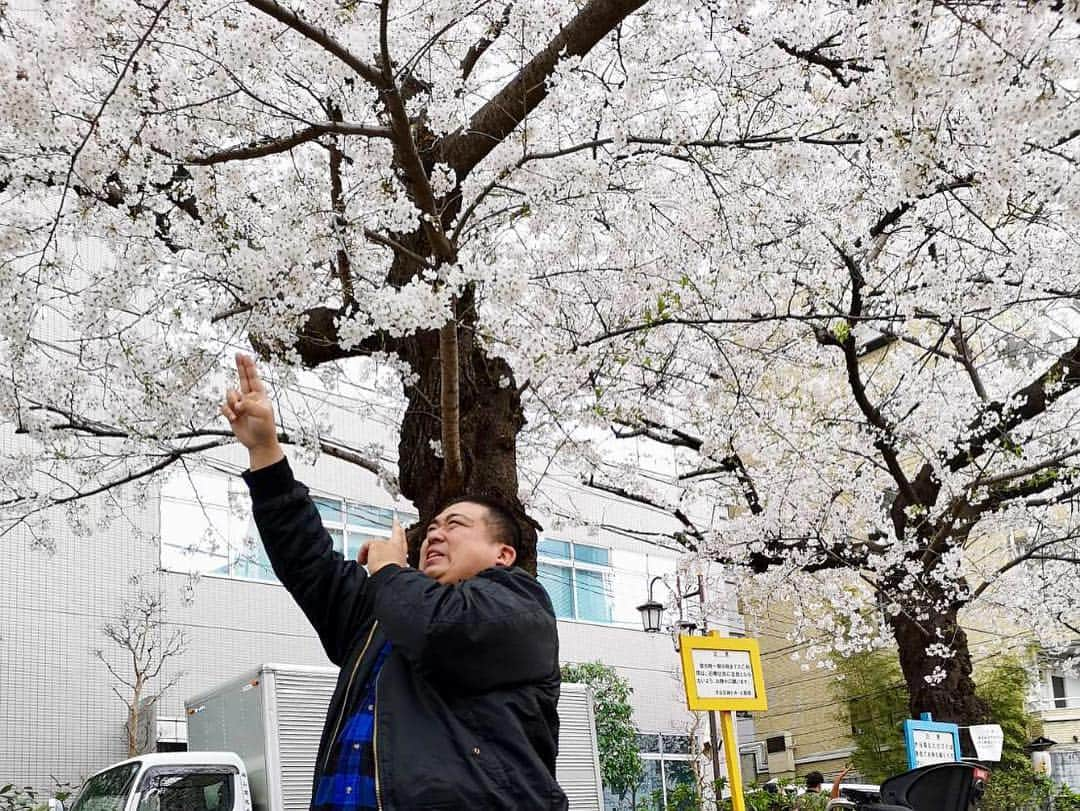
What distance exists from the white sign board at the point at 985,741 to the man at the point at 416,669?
26.2 ft

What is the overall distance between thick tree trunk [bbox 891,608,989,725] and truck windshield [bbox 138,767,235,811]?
6.53 m

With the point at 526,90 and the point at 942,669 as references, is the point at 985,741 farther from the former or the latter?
the point at 526,90

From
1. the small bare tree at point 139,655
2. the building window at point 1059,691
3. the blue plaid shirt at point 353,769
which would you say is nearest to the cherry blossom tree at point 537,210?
the small bare tree at point 139,655

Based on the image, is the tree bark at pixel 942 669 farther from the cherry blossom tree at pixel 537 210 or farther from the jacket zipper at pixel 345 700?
the jacket zipper at pixel 345 700

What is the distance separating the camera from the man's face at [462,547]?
7.55ft

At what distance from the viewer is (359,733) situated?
1.98 metres

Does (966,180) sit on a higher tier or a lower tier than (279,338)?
higher

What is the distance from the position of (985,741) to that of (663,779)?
10536 mm

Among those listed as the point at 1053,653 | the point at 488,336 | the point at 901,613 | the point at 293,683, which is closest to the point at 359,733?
the point at 488,336

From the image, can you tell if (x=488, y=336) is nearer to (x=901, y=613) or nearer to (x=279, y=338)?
(x=279, y=338)


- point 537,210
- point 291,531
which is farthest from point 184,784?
point 291,531

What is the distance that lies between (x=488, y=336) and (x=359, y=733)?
3.99 meters

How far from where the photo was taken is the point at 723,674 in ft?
18.4

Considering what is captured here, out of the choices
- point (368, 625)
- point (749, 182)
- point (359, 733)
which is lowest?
point (359, 733)
